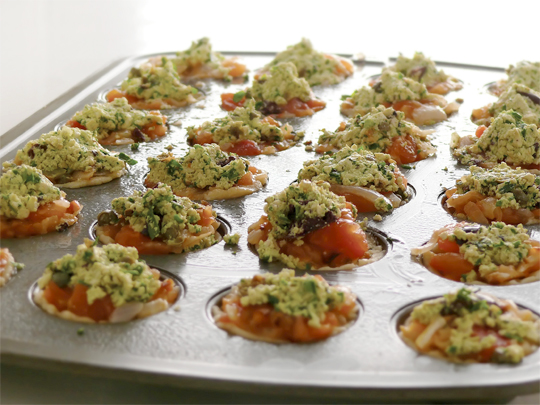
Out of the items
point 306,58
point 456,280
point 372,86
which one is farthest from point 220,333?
point 306,58

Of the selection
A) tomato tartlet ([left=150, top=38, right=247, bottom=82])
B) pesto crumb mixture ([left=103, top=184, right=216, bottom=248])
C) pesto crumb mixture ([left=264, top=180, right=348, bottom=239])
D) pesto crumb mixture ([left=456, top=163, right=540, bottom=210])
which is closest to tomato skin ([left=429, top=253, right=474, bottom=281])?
pesto crumb mixture ([left=264, top=180, right=348, bottom=239])

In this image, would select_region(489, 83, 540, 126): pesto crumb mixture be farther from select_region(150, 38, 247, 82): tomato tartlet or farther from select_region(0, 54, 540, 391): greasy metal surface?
select_region(150, 38, 247, 82): tomato tartlet

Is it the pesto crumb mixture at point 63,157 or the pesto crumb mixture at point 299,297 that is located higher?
the pesto crumb mixture at point 299,297

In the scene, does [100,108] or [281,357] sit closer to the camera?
[281,357]

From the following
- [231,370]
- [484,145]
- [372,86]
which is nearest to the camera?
[231,370]

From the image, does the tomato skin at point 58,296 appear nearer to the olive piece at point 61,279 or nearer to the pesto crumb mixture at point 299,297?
the olive piece at point 61,279

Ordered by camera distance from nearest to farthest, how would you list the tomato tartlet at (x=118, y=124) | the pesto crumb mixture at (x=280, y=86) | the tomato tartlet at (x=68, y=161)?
the tomato tartlet at (x=68, y=161) < the tomato tartlet at (x=118, y=124) < the pesto crumb mixture at (x=280, y=86)

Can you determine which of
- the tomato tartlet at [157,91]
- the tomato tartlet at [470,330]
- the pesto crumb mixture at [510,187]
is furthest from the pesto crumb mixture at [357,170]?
the tomato tartlet at [157,91]

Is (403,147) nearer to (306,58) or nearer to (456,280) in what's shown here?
(456,280)
